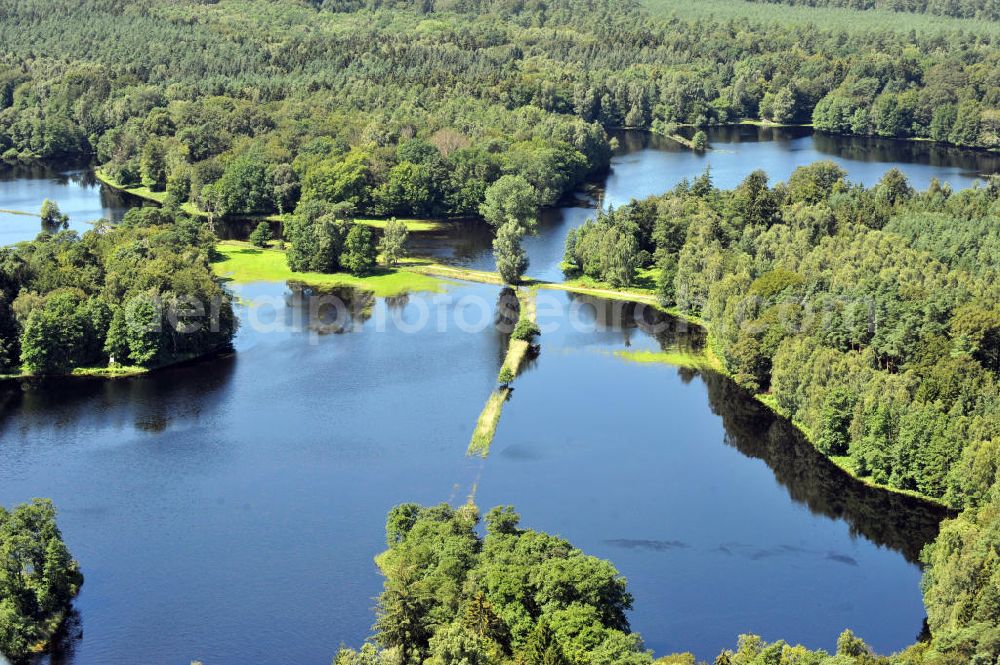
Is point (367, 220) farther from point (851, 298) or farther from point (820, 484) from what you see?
point (820, 484)

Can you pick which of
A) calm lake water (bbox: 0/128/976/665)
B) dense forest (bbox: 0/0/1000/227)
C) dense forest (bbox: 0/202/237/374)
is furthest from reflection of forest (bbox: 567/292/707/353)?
dense forest (bbox: 0/0/1000/227)

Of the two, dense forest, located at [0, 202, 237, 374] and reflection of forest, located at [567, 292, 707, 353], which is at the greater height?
dense forest, located at [0, 202, 237, 374]

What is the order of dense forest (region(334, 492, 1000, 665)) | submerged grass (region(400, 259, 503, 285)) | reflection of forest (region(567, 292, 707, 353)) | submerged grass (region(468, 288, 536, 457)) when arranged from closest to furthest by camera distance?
dense forest (region(334, 492, 1000, 665))
submerged grass (region(468, 288, 536, 457))
reflection of forest (region(567, 292, 707, 353))
submerged grass (region(400, 259, 503, 285))

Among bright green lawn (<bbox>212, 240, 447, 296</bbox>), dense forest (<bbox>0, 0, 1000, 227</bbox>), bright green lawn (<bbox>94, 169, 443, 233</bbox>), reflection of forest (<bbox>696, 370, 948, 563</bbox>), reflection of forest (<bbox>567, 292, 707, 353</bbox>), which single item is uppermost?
dense forest (<bbox>0, 0, 1000, 227</bbox>)

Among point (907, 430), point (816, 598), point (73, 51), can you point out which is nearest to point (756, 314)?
point (907, 430)

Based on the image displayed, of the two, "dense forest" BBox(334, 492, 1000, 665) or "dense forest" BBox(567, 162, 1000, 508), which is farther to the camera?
"dense forest" BBox(567, 162, 1000, 508)

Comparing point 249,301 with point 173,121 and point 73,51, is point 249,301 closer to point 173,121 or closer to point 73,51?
point 173,121

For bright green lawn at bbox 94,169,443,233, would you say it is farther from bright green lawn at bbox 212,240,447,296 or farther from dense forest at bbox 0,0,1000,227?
bright green lawn at bbox 212,240,447,296
